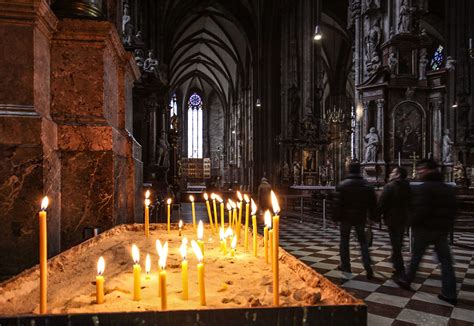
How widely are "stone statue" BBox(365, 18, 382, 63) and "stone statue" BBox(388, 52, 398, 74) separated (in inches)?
34.3

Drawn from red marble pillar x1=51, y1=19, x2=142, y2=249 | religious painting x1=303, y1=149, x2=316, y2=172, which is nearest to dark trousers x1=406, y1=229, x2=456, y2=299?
red marble pillar x1=51, y1=19, x2=142, y2=249

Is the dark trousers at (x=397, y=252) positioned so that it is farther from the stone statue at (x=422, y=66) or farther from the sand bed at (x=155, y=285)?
the stone statue at (x=422, y=66)

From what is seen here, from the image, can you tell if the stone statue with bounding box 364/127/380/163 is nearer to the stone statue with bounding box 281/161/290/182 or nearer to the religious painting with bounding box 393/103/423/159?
the religious painting with bounding box 393/103/423/159

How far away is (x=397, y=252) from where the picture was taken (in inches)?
197

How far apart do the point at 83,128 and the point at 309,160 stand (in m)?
19.8

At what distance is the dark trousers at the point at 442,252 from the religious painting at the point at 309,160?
18.0 m

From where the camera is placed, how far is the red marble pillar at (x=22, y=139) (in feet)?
9.24

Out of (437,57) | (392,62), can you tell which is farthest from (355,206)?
(437,57)

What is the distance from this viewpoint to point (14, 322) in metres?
1.03

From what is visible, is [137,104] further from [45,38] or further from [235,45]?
[235,45]

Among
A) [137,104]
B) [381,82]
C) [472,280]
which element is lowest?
[472,280]

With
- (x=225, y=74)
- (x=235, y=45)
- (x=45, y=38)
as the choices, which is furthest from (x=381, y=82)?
(x=225, y=74)

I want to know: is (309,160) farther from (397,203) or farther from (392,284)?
(392,284)

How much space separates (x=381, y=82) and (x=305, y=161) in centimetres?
839
